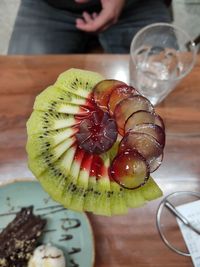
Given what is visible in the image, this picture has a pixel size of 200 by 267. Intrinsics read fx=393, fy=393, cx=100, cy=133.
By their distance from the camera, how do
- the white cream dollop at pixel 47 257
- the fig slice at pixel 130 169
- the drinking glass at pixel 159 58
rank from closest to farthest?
1. the fig slice at pixel 130 169
2. the white cream dollop at pixel 47 257
3. the drinking glass at pixel 159 58

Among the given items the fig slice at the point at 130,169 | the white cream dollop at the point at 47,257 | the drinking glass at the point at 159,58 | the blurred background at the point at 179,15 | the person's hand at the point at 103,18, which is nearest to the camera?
the fig slice at the point at 130,169

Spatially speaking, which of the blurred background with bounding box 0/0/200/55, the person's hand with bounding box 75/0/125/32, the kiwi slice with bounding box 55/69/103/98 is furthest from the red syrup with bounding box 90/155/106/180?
the blurred background with bounding box 0/0/200/55

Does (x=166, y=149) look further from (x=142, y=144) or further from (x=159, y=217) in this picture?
(x=142, y=144)

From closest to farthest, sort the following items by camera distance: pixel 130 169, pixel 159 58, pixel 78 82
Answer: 1. pixel 130 169
2. pixel 78 82
3. pixel 159 58

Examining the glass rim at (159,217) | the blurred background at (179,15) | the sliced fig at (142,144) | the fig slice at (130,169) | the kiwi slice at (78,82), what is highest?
the kiwi slice at (78,82)

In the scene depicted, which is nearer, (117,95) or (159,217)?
(117,95)

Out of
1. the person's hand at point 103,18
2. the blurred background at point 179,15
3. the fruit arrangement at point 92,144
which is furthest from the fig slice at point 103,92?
the blurred background at point 179,15

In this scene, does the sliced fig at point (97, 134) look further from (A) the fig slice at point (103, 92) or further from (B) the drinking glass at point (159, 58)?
(B) the drinking glass at point (159, 58)

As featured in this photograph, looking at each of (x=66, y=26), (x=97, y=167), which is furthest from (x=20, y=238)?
(x=66, y=26)
